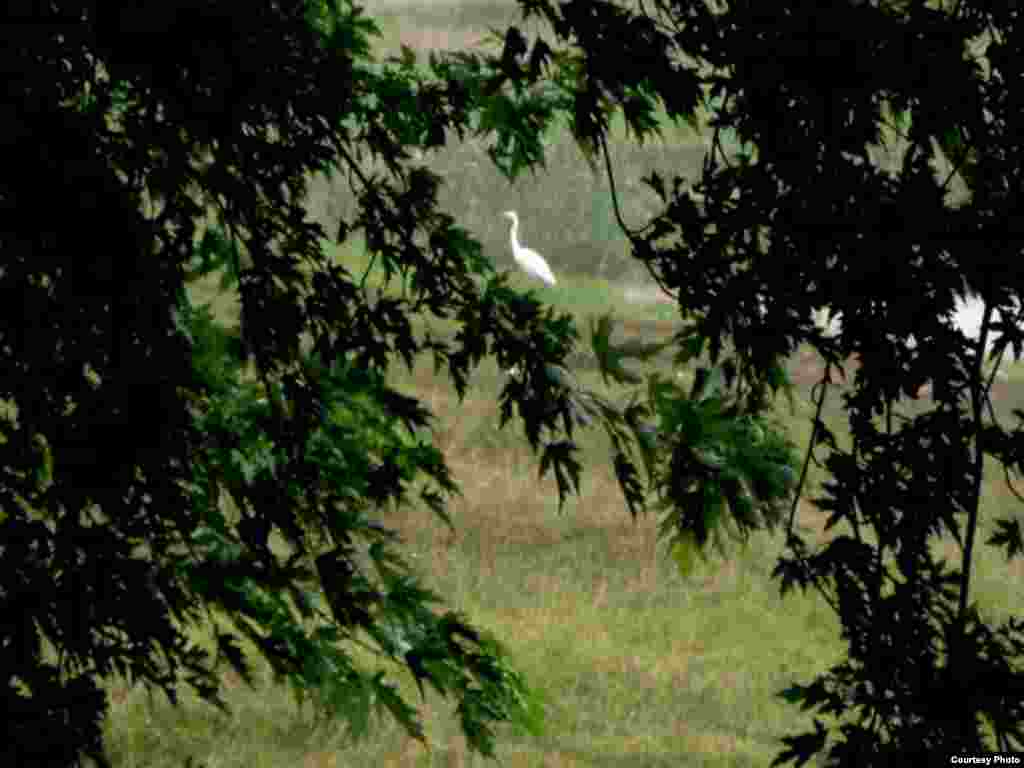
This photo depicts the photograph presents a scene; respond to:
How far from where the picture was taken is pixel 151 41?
4.02 m

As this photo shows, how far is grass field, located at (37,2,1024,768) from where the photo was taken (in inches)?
437

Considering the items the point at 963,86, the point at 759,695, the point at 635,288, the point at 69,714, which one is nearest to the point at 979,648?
the point at 963,86

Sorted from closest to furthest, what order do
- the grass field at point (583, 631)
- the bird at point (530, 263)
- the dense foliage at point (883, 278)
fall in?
1. the dense foliage at point (883, 278)
2. the grass field at point (583, 631)
3. the bird at point (530, 263)

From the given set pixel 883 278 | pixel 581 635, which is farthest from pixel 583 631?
pixel 883 278

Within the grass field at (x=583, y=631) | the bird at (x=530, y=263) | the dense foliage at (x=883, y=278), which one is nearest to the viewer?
the dense foliage at (x=883, y=278)

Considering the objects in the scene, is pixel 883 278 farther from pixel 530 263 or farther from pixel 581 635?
pixel 530 263

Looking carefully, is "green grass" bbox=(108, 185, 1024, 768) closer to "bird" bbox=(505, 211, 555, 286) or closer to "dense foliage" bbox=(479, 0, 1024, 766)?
"bird" bbox=(505, 211, 555, 286)

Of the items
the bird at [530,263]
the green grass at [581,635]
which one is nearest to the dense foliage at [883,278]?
the green grass at [581,635]

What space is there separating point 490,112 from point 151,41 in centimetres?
181

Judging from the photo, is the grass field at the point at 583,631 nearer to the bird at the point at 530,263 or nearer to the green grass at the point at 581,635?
the green grass at the point at 581,635

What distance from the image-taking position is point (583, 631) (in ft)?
46.9

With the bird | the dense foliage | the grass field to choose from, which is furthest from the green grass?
the dense foliage

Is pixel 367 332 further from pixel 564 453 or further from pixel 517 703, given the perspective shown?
pixel 517 703

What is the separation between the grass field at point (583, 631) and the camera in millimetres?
11109
